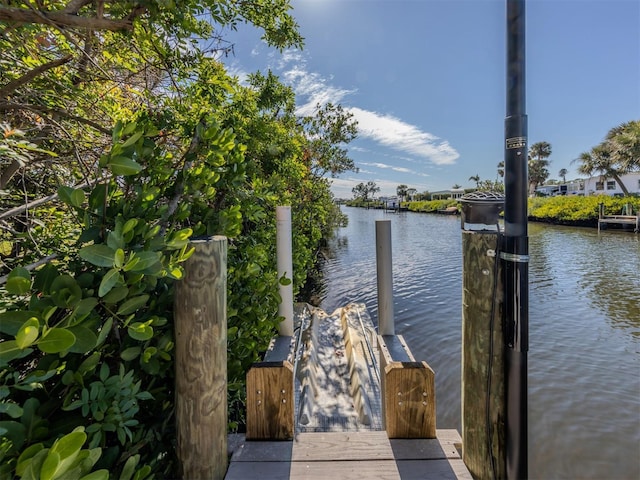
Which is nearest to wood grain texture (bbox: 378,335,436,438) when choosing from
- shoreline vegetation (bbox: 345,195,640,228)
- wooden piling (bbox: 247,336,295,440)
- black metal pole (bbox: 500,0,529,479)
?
black metal pole (bbox: 500,0,529,479)

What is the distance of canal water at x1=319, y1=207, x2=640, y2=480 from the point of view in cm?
360

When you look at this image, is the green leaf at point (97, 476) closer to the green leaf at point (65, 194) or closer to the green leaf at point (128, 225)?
the green leaf at point (128, 225)

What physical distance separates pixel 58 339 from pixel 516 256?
5.42 ft

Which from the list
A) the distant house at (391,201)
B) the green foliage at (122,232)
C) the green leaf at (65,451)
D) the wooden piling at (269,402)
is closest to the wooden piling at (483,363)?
the wooden piling at (269,402)

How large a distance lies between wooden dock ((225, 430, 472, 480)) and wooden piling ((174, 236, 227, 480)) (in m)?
0.18

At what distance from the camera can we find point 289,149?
319cm

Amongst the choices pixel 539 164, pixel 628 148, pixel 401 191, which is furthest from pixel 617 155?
A: pixel 401 191

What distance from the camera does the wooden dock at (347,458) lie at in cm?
130

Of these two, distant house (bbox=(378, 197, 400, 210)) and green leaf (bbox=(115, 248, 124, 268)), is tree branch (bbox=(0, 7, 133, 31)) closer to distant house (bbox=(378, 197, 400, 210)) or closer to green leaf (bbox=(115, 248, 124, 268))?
green leaf (bbox=(115, 248, 124, 268))

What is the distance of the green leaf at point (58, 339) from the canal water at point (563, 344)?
14.8ft

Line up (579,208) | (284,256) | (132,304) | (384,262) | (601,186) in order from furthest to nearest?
(601,186) → (579,208) → (384,262) → (284,256) → (132,304)

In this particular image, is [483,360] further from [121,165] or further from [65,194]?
[65,194]

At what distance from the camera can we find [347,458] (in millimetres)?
1379

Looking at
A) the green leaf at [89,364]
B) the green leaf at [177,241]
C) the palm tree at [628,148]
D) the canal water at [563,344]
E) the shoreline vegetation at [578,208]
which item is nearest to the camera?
the green leaf at [89,364]
